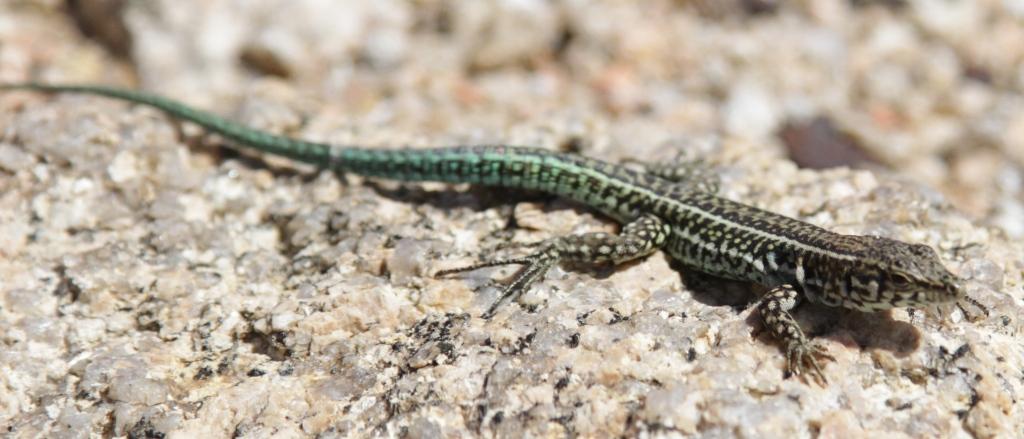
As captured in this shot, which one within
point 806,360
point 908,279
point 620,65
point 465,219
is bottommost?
point 465,219

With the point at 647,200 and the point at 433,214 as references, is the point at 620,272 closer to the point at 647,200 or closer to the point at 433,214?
the point at 647,200

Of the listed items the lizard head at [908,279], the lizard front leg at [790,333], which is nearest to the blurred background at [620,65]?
the lizard front leg at [790,333]

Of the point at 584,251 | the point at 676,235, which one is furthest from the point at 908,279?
the point at 584,251

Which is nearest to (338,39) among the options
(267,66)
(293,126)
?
(267,66)

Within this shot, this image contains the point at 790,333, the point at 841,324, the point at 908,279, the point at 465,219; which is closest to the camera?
the point at 908,279

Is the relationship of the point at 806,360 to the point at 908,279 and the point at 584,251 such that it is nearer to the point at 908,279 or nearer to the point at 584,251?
the point at 908,279

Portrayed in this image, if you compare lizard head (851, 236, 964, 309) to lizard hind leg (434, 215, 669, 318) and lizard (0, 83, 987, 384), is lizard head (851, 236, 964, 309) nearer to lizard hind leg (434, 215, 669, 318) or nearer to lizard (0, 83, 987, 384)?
lizard (0, 83, 987, 384)
